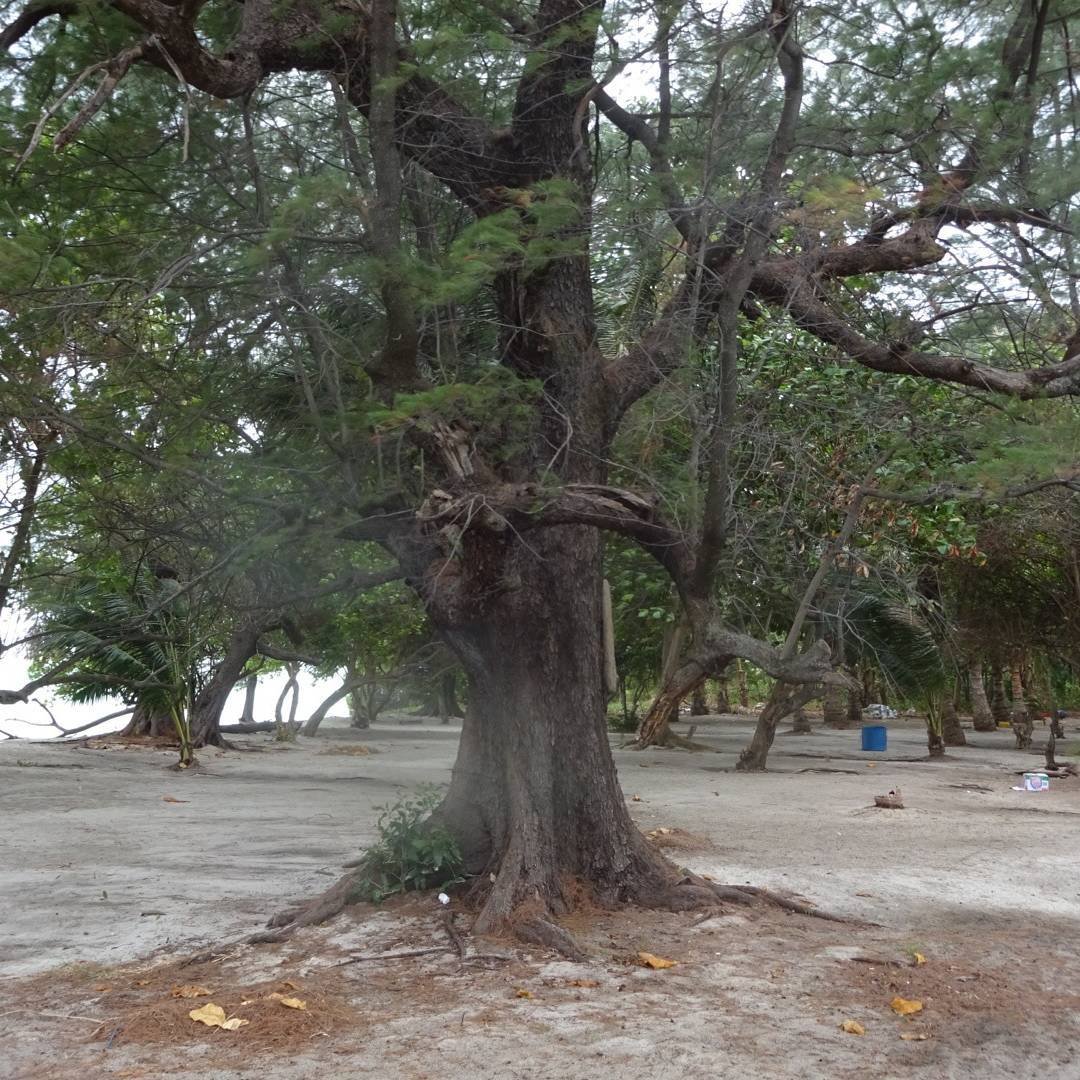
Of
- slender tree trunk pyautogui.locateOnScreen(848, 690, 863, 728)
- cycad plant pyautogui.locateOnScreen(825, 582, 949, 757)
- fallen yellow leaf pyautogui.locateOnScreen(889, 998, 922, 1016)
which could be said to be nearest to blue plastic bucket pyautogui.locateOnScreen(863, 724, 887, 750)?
cycad plant pyautogui.locateOnScreen(825, 582, 949, 757)

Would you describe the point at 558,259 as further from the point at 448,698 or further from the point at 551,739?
the point at 448,698

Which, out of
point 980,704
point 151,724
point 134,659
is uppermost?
point 134,659

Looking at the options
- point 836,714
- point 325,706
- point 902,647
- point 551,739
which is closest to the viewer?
A: point 551,739

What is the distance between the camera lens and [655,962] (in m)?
5.70

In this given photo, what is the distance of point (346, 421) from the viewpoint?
6676mm

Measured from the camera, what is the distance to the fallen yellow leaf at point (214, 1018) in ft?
15.5

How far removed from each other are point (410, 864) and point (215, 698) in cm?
1482

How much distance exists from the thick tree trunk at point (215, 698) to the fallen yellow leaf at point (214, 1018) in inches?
596

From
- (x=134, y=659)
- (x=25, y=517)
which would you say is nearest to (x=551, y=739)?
(x=25, y=517)

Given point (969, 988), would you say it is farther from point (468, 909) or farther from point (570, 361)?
point (570, 361)

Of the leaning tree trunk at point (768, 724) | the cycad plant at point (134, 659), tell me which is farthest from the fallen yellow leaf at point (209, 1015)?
the leaning tree trunk at point (768, 724)

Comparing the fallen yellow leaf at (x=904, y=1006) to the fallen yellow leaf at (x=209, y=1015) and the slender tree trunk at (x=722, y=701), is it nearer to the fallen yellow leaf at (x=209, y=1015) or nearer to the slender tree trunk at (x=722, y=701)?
the fallen yellow leaf at (x=209, y=1015)

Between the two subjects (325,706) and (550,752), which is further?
(325,706)

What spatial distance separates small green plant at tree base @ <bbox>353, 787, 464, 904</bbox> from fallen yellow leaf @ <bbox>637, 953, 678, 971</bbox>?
62.8 inches
